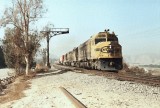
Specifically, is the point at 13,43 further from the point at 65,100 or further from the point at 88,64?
the point at 65,100

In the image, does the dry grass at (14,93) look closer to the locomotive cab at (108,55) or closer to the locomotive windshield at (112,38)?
the locomotive cab at (108,55)

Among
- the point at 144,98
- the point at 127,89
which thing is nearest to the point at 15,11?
the point at 127,89

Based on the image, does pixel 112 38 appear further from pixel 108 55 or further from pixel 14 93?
pixel 14 93

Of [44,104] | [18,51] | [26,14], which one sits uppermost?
[26,14]

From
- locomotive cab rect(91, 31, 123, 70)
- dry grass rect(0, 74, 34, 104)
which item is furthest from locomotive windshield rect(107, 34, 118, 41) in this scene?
dry grass rect(0, 74, 34, 104)

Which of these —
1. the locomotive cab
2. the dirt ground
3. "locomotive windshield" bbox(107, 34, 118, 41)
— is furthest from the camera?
"locomotive windshield" bbox(107, 34, 118, 41)

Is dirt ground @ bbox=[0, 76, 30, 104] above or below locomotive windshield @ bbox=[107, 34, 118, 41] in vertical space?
below

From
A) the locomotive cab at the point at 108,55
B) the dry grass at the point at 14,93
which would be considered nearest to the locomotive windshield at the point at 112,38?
the locomotive cab at the point at 108,55

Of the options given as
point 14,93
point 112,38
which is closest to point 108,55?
point 112,38

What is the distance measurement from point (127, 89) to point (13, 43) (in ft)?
86.4

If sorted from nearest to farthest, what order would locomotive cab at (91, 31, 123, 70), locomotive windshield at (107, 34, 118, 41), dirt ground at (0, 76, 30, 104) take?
dirt ground at (0, 76, 30, 104), locomotive cab at (91, 31, 123, 70), locomotive windshield at (107, 34, 118, 41)

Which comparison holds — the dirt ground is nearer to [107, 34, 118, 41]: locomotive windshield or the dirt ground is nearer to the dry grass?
the dry grass

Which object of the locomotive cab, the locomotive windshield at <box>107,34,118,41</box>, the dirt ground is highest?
the locomotive windshield at <box>107,34,118,41</box>

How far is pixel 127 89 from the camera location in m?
15.9
